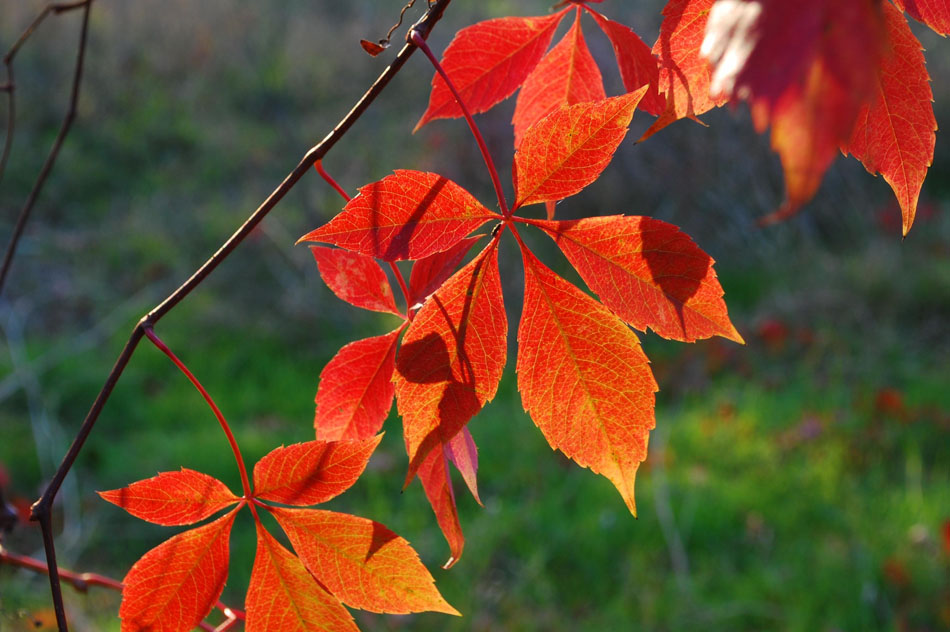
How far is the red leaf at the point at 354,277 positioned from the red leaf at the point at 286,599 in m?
0.16

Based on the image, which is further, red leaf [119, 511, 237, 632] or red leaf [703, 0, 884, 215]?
red leaf [119, 511, 237, 632]

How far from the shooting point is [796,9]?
0.81 feet

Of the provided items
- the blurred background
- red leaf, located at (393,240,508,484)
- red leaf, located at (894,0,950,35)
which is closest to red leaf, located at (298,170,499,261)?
red leaf, located at (393,240,508,484)

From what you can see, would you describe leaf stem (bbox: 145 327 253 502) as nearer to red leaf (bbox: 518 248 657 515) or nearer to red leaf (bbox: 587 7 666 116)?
red leaf (bbox: 518 248 657 515)

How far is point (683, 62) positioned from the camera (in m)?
0.45

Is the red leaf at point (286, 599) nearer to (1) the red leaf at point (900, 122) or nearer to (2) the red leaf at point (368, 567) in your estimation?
(2) the red leaf at point (368, 567)

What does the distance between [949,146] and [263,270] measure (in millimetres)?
4568

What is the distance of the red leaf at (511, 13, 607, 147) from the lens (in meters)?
0.57

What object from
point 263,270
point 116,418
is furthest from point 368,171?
point 116,418

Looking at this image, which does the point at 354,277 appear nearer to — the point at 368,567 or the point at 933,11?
the point at 368,567

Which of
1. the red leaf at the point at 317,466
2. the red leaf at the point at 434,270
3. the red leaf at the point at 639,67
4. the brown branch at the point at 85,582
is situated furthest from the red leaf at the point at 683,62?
the brown branch at the point at 85,582

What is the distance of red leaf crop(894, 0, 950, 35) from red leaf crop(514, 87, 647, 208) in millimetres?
170

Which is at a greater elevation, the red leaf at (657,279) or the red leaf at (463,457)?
the red leaf at (657,279)

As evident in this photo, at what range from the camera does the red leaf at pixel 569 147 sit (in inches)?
16.6
